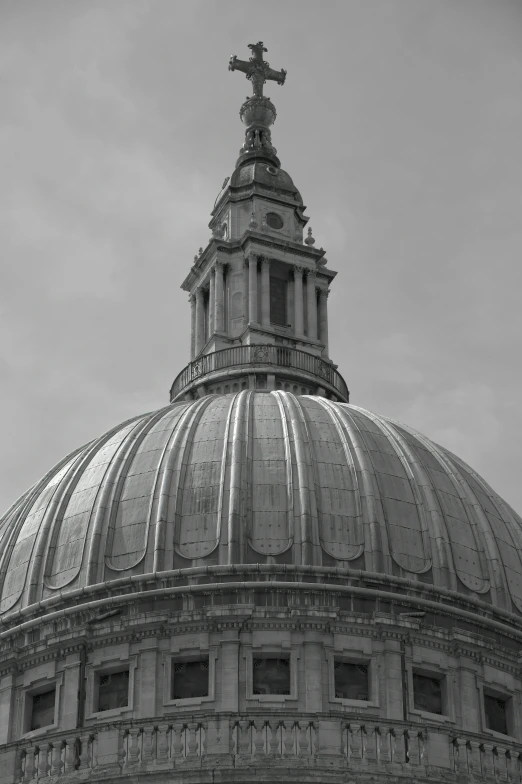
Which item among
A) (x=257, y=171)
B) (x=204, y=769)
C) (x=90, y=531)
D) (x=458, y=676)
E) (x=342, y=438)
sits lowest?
(x=204, y=769)

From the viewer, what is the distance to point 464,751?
5641 centimetres

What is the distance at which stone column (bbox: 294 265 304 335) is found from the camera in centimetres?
7881

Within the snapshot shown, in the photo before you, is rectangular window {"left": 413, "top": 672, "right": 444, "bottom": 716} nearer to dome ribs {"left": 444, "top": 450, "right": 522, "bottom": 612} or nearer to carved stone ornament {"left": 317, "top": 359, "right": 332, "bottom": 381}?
dome ribs {"left": 444, "top": 450, "right": 522, "bottom": 612}

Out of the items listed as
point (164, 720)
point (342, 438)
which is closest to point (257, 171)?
point (342, 438)

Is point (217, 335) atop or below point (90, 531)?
atop

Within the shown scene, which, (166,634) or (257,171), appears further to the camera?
(257,171)

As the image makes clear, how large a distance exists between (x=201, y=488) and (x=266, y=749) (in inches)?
470

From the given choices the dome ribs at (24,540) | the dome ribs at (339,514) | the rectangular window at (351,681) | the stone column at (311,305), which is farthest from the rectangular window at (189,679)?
the stone column at (311,305)

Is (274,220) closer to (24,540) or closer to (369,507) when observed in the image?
(369,507)

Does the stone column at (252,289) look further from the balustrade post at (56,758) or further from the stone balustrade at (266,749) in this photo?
the balustrade post at (56,758)

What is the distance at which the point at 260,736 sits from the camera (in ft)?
182

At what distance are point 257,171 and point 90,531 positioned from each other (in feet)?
84.7

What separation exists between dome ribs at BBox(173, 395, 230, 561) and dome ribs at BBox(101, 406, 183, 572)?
3.70 feet

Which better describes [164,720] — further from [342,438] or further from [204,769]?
[342,438]
